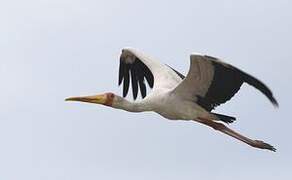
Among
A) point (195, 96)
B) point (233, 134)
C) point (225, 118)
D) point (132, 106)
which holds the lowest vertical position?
point (233, 134)

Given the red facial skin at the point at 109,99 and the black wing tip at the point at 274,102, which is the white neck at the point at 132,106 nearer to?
the red facial skin at the point at 109,99

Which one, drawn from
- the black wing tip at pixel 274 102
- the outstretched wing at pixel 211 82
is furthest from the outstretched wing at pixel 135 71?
the black wing tip at pixel 274 102

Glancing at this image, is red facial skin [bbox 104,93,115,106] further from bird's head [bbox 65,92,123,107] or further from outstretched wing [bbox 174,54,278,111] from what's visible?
outstretched wing [bbox 174,54,278,111]

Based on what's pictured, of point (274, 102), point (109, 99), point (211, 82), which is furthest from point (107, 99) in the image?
point (274, 102)

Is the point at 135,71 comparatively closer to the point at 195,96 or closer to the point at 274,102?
the point at 195,96

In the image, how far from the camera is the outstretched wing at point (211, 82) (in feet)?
82.3

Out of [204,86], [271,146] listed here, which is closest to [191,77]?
[204,86]

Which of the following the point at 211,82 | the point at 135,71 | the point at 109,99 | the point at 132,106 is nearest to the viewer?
the point at 211,82

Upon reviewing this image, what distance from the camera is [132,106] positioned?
89.5 feet

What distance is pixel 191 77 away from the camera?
26281 mm

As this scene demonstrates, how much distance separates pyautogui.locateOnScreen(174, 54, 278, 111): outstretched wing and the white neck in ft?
2.42

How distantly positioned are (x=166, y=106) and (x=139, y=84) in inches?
184

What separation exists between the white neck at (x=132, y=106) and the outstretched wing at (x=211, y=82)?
736mm

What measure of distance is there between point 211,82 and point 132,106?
1876 millimetres
